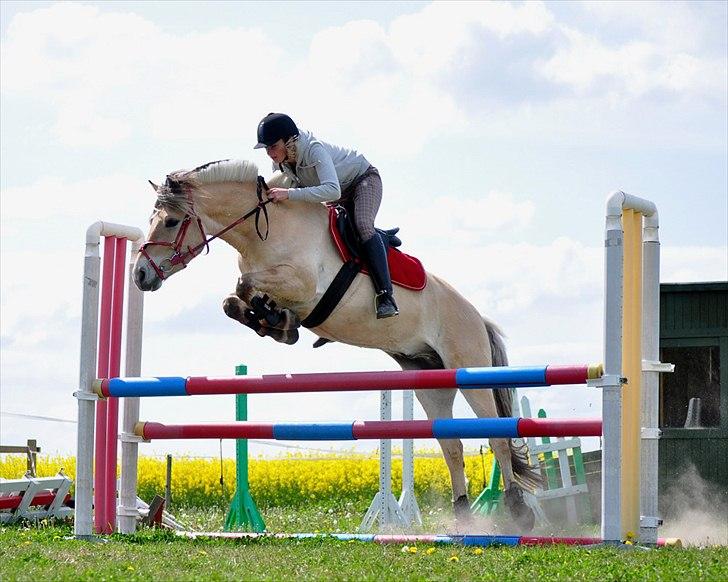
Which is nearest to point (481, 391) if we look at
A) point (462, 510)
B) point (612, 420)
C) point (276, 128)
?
point (462, 510)

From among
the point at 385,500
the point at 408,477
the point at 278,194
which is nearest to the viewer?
the point at 278,194

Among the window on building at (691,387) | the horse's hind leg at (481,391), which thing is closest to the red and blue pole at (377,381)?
the horse's hind leg at (481,391)

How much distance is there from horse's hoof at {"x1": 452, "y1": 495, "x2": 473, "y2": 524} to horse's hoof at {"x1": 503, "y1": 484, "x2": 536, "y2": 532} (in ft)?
0.94

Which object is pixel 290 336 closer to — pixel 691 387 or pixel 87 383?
pixel 87 383

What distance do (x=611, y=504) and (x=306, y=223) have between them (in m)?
2.47

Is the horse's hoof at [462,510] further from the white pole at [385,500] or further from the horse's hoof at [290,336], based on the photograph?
the white pole at [385,500]

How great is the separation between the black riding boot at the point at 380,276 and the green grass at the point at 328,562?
4.72ft

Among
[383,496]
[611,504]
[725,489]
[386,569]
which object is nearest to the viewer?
[386,569]

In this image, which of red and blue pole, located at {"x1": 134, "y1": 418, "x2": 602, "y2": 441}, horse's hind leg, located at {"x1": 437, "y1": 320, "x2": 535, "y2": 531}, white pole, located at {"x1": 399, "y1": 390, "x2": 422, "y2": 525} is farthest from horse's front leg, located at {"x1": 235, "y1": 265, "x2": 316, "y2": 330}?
white pole, located at {"x1": 399, "y1": 390, "x2": 422, "y2": 525}

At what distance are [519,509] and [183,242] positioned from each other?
9.30 feet

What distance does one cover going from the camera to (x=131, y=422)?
7.24 metres

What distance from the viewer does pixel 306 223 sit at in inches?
265

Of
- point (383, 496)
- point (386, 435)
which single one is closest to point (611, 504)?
point (386, 435)

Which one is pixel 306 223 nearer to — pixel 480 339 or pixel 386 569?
pixel 480 339
